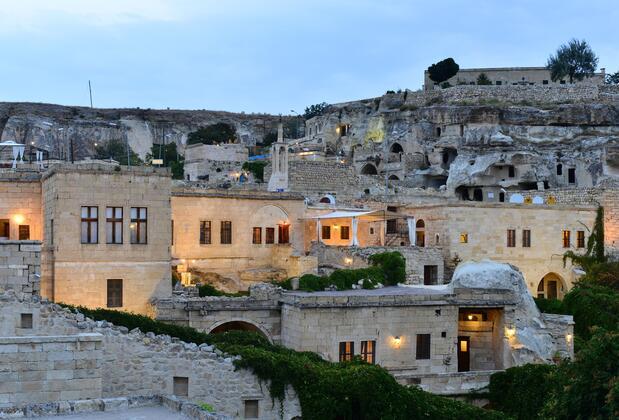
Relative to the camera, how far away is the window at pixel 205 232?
34.1 m

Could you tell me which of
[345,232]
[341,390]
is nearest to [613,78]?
[345,232]

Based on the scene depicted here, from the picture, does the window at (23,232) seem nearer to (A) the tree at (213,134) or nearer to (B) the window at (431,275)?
(B) the window at (431,275)

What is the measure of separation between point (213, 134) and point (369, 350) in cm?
5846

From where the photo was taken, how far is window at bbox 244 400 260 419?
18859mm

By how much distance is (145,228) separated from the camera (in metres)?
27.5

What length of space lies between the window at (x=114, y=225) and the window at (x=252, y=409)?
32.5 ft

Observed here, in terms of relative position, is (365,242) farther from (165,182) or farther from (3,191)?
(3,191)

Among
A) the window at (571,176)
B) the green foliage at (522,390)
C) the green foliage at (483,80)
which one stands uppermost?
the green foliage at (483,80)

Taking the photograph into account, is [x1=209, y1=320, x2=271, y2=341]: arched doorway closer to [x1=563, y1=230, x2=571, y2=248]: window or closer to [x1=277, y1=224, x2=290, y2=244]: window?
[x1=277, y1=224, x2=290, y2=244]: window

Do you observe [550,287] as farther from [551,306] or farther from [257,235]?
[257,235]

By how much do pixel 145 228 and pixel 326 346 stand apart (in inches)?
A: 264

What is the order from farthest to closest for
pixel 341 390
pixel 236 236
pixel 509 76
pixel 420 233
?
1. pixel 509 76
2. pixel 420 233
3. pixel 236 236
4. pixel 341 390

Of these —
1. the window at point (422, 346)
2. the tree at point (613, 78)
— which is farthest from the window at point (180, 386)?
the tree at point (613, 78)

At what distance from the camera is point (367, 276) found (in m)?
32.4
